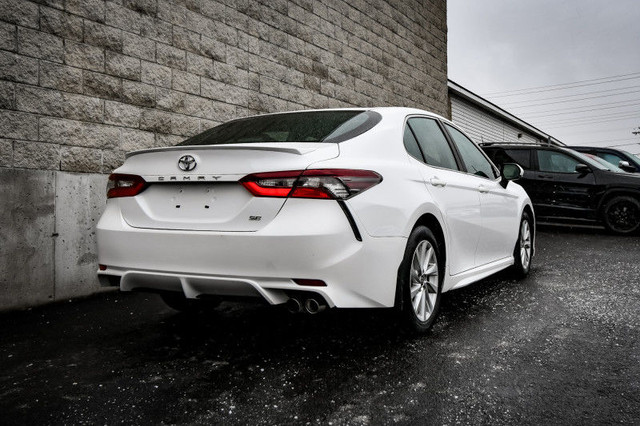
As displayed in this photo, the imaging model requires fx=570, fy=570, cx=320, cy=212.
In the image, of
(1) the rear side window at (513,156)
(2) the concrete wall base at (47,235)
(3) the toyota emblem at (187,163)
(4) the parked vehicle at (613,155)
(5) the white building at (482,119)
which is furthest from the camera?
(5) the white building at (482,119)

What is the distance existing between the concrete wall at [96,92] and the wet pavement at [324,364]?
1.99 ft

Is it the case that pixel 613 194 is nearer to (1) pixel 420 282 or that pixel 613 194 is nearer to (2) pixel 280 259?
(1) pixel 420 282

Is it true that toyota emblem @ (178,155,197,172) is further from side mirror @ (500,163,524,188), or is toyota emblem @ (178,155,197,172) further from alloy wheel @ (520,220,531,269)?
alloy wheel @ (520,220,531,269)

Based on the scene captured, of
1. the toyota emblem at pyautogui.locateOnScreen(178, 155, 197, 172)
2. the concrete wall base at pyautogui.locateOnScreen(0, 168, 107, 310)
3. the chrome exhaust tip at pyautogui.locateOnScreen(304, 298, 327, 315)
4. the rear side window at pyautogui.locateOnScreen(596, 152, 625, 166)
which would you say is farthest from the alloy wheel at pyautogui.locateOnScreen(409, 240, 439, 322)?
the rear side window at pyautogui.locateOnScreen(596, 152, 625, 166)

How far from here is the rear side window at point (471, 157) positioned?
502cm

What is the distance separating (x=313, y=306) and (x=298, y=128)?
132 centimetres

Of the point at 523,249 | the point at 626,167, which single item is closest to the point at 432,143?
the point at 523,249

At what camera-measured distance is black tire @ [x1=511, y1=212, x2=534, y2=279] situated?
19.7 feet

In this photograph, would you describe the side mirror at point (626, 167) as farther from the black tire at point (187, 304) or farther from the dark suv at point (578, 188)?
the black tire at point (187, 304)

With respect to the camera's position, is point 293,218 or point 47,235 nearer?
point 293,218

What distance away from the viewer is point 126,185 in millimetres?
3588

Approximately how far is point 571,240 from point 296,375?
27.6ft

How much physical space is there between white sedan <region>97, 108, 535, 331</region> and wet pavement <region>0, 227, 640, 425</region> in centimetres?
40

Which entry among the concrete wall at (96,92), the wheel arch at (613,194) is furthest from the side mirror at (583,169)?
the concrete wall at (96,92)
